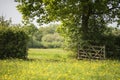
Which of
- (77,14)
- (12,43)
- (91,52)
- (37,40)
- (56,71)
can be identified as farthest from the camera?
(37,40)

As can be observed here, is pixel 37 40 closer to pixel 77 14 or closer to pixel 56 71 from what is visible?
pixel 77 14

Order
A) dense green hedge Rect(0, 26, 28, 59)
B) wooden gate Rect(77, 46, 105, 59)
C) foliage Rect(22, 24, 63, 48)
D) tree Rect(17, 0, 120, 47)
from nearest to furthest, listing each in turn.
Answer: dense green hedge Rect(0, 26, 28, 59) → wooden gate Rect(77, 46, 105, 59) → tree Rect(17, 0, 120, 47) → foliage Rect(22, 24, 63, 48)

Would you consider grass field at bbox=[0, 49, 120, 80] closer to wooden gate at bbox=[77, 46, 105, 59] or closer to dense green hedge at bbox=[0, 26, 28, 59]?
dense green hedge at bbox=[0, 26, 28, 59]

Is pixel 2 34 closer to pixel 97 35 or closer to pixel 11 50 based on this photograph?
pixel 11 50

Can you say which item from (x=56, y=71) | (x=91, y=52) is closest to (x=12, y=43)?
(x=91, y=52)

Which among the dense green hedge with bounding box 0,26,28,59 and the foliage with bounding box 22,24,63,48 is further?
the foliage with bounding box 22,24,63,48

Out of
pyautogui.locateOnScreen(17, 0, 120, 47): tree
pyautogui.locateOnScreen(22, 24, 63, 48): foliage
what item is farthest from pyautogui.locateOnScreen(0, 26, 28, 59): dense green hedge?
pyautogui.locateOnScreen(17, 0, 120, 47): tree

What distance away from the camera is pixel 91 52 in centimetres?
3447

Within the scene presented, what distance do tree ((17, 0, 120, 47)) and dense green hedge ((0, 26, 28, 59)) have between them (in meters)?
6.29

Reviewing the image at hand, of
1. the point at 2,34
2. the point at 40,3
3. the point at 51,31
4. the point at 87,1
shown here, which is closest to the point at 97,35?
the point at 87,1

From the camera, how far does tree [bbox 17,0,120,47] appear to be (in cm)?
3594

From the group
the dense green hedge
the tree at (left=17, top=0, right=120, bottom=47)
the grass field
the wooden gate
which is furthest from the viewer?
the tree at (left=17, top=0, right=120, bottom=47)

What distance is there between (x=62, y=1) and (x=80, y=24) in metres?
5.58

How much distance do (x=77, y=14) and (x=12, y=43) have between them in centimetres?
1098
